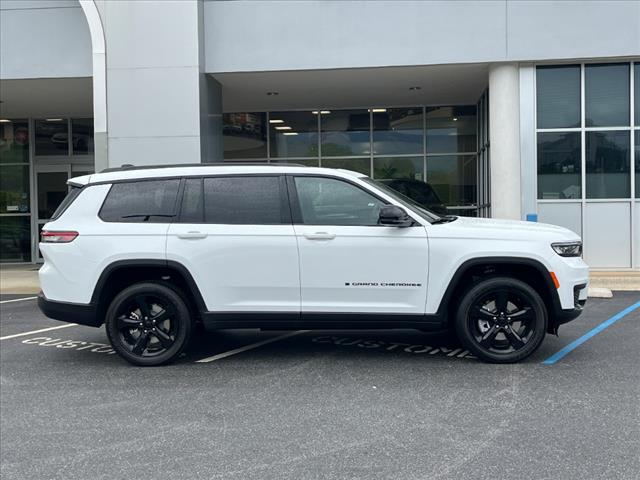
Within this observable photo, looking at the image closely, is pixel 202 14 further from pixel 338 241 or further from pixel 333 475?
pixel 333 475

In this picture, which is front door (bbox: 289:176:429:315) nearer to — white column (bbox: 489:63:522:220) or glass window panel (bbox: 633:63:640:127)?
white column (bbox: 489:63:522:220)

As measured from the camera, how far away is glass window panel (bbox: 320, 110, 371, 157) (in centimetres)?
1753

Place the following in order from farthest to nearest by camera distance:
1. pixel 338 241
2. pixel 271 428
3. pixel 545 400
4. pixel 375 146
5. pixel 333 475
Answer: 1. pixel 375 146
2. pixel 338 241
3. pixel 545 400
4. pixel 271 428
5. pixel 333 475

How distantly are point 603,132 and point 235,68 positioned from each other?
7.49 metres

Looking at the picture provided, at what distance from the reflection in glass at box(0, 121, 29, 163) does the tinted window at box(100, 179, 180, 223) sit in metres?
13.8

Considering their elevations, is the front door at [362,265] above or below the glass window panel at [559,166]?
below

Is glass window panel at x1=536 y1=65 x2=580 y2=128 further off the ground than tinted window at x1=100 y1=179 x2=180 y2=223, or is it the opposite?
glass window panel at x1=536 y1=65 x2=580 y2=128

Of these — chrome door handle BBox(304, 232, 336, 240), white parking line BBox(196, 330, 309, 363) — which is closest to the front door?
chrome door handle BBox(304, 232, 336, 240)

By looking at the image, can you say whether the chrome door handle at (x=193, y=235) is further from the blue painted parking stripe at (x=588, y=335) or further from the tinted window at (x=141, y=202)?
the blue painted parking stripe at (x=588, y=335)

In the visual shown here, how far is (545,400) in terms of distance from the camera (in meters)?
5.11

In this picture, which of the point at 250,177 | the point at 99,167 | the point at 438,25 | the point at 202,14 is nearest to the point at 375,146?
the point at 438,25

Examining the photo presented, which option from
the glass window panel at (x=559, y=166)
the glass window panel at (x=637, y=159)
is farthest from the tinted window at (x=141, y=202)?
the glass window panel at (x=637, y=159)

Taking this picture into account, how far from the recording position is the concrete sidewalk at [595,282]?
11.1 meters

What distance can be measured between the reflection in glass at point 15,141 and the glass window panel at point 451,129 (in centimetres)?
1142
